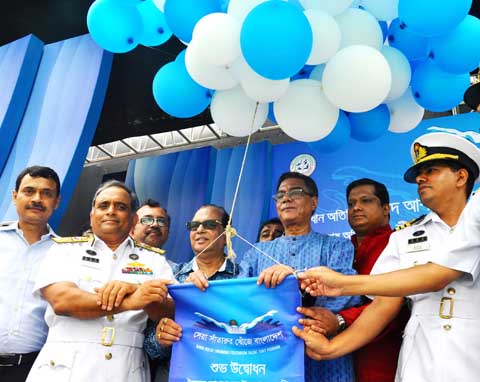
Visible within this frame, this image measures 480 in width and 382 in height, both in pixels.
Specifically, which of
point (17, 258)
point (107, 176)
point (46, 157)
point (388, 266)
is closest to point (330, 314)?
point (388, 266)

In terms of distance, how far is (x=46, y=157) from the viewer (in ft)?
14.4

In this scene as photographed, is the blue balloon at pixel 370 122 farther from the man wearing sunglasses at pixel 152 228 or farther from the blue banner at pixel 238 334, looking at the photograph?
the man wearing sunglasses at pixel 152 228

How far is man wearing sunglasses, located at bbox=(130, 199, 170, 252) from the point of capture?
383 centimetres

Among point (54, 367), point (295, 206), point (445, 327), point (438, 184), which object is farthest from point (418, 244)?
point (54, 367)

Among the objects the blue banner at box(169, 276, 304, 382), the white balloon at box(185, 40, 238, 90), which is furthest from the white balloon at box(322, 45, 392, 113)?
the blue banner at box(169, 276, 304, 382)

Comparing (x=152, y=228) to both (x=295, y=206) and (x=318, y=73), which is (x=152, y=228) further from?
(x=318, y=73)

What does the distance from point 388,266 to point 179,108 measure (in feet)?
4.48

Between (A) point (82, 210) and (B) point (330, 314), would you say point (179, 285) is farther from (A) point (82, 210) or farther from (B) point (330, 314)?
(A) point (82, 210)

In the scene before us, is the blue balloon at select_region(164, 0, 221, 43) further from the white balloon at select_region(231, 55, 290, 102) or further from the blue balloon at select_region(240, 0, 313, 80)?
the blue balloon at select_region(240, 0, 313, 80)

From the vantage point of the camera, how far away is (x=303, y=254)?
2539 mm

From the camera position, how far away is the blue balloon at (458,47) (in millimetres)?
2527

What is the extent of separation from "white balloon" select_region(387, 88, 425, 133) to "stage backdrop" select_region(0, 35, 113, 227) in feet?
8.09

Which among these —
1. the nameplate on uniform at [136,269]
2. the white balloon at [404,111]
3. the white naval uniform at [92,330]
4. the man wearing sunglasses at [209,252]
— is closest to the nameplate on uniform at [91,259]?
the white naval uniform at [92,330]

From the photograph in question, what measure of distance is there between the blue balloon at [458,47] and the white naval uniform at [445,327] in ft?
2.82
